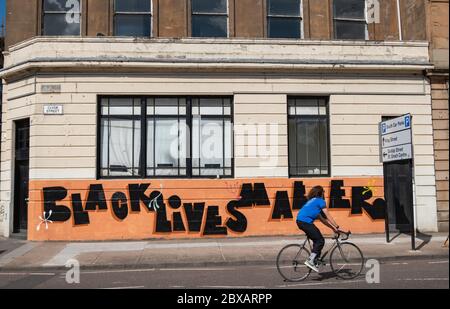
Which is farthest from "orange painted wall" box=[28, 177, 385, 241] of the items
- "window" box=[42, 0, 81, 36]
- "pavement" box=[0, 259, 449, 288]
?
"window" box=[42, 0, 81, 36]

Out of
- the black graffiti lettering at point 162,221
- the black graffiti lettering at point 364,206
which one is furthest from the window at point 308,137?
the black graffiti lettering at point 162,221

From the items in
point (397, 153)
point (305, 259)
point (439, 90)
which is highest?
point (439, 90)

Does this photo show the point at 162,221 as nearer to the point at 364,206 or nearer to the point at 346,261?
the point at 364,206

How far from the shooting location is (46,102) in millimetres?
16969

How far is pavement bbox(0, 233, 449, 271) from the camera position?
12.4 metres

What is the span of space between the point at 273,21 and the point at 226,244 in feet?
28.2

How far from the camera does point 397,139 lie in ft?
48.5

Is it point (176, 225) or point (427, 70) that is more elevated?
point (427, 70)

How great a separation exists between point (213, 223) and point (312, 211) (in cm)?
742

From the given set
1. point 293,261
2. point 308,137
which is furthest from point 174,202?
point 293,261

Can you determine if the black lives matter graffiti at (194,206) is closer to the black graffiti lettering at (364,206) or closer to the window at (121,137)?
the black graffiti lettering at (364,206)

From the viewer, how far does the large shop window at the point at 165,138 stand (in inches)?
682
